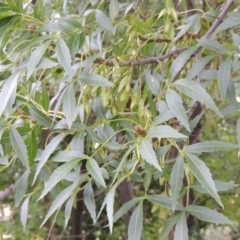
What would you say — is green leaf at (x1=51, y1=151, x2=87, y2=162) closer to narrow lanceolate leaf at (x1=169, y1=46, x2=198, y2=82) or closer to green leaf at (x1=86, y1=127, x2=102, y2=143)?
green leaf at (x1=86, y1=127, x2=102, y2=143)

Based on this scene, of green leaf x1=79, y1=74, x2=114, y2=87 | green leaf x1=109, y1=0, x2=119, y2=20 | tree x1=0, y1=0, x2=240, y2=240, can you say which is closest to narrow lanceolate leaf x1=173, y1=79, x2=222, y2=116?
tree x1=0, y1=0, x2=240, y2=240

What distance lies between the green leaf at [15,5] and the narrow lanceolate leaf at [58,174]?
0.78 ft

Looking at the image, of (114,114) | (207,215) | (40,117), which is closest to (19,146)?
(40,117)

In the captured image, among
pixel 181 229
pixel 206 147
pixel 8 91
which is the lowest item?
pixel 181 229

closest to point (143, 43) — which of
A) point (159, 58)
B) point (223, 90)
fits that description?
point (159, 58)

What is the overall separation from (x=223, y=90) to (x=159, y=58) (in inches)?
6.4

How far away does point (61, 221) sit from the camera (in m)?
1.90

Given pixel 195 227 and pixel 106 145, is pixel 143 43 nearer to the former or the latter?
pixel 106 145

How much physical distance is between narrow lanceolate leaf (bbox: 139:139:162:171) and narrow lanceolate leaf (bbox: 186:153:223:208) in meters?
0.06

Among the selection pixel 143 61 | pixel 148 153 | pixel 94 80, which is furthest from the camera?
pixel 143 61

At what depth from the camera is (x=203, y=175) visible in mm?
574

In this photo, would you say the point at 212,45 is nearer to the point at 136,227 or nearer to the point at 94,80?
the point at 94,80

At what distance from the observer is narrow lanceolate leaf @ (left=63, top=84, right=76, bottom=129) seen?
65 cm

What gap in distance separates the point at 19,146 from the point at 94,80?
14cm
